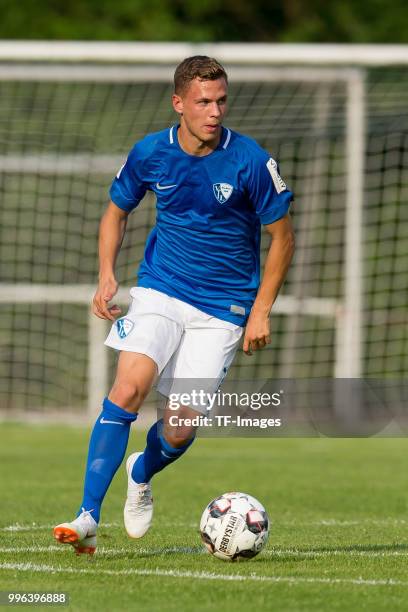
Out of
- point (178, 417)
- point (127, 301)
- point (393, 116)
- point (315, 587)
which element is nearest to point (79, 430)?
point (127, 301)

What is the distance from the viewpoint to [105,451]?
6.45 meters

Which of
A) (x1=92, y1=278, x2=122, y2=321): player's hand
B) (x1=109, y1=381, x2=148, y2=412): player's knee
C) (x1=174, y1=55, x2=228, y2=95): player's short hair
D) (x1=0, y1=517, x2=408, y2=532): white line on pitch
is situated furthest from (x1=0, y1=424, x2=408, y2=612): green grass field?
(x1=174, y1=55, x2=228, y2=95): player's short hair

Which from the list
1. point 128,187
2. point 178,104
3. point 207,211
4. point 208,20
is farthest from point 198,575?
point 208,20

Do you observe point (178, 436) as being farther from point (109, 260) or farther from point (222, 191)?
point (222, 191)

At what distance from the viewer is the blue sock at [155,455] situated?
696cm

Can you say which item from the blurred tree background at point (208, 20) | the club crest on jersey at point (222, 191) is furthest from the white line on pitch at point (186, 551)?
the blurred tree background at point (208, 20)

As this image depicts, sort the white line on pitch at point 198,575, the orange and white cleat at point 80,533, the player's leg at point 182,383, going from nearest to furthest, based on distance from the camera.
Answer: the white line on pitch at point 198,575, the orange and white cleat at point 80,533, the player's leg at point 182,383

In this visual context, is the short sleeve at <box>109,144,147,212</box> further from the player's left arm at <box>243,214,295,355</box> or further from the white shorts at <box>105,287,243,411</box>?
the player's left arm at <box>243,214,295,355</box>

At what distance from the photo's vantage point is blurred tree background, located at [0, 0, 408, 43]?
27.0 m

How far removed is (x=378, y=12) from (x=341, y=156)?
44.1ft

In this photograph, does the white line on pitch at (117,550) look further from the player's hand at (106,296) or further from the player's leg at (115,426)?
the player's hand at (106,296)

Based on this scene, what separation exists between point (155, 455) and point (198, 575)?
1218 millimetres

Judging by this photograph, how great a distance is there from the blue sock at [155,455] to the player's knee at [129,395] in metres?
0.51

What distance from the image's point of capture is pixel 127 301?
16500mm
